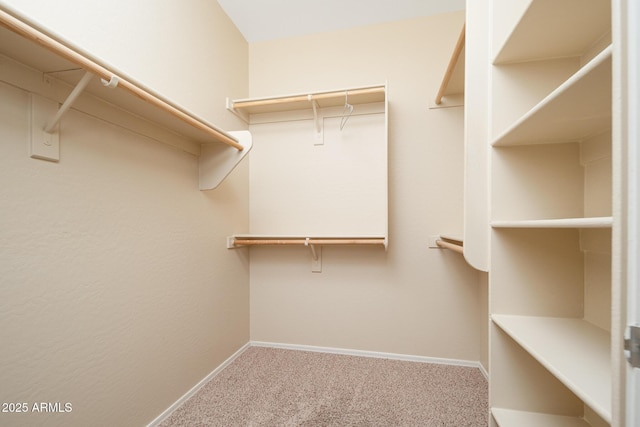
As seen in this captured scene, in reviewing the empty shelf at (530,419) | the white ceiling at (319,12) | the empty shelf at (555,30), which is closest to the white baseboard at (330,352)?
the empty shelf at (530,419)

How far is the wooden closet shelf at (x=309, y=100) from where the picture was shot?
172 cm

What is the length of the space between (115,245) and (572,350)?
158cm

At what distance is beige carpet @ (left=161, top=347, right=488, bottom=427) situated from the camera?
1.31 meters

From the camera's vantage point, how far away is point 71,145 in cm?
A: 95

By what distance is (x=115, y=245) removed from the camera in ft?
3.58

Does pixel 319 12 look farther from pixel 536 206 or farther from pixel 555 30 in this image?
pixel 536 206

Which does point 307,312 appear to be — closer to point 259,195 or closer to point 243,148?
point 259,195

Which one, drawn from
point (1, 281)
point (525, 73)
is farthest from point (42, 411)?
point (525, 73)

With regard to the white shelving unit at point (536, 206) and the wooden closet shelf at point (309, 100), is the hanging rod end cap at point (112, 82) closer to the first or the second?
the wooden closet shelf at point (309, 100)

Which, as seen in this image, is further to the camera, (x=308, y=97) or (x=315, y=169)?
(x=315, y=169)

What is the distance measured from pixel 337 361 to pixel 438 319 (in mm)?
726

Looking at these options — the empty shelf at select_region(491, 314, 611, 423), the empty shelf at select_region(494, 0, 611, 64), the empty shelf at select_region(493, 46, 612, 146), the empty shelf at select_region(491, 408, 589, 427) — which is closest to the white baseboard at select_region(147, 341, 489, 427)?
the empty shelf at select_region(491, 408, 589, 427)

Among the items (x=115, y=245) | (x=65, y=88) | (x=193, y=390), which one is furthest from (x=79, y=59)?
(x=193, y=390)

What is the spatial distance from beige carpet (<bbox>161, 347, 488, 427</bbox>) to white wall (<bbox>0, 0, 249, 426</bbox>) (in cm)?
19
